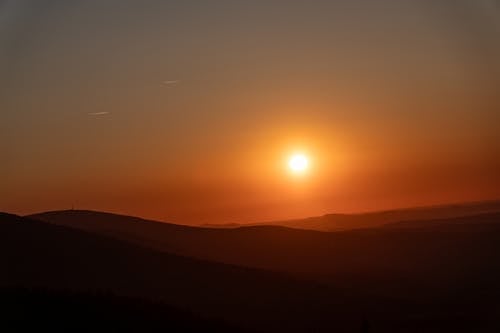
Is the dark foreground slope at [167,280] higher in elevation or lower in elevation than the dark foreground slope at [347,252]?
lower

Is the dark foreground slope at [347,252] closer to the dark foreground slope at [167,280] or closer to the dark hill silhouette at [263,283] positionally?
the dark hill silhouette at [263,283]

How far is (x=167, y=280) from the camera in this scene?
50.1 metres

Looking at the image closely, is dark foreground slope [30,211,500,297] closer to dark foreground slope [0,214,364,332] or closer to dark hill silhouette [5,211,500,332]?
dark hill silhouette [5,211,500,332]

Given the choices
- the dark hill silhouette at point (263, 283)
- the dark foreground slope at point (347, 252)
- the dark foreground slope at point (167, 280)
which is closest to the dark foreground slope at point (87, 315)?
the dark hill silhouette at point (263, 283)

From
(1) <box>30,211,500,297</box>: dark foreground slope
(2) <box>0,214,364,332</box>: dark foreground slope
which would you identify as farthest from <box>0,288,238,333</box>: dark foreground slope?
(1) <box>30,211,500,297</box>: dark foreground slope

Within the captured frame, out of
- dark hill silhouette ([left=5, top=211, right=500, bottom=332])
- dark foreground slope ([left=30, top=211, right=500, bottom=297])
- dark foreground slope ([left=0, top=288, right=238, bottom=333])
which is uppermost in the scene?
dark foreground slope ([left=30, top=211, right=500, bottom=297])

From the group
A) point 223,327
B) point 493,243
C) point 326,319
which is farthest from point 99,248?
point 493,243

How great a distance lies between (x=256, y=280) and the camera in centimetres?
5353

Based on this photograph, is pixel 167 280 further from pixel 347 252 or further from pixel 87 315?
pixel 347 252

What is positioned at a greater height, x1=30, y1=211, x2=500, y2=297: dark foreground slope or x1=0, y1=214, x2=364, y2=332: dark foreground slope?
x1=30, y1=211, x2=500, y2=297: dark foreground slope

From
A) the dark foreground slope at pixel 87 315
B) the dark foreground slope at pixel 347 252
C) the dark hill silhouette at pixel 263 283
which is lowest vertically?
the dark foreground slope at pixel 87 315

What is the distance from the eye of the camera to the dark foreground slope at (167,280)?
4191 cm

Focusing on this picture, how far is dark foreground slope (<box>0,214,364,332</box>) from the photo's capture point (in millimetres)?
41906

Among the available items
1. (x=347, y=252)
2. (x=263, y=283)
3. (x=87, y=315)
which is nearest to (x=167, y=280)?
(x=263, y=283)
